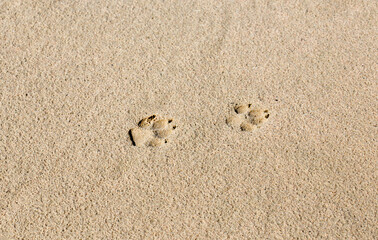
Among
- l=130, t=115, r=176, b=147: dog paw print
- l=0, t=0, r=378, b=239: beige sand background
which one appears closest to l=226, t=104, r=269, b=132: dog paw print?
→ l=0, t=0, r=378, b=239: beige sand background

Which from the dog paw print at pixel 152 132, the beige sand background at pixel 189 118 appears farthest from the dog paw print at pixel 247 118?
the dog paw print at pixel 152 132

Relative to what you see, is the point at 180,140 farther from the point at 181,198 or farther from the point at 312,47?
the point at 312,47

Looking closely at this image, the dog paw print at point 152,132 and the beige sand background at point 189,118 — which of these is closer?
the beige sand background at point 189,118

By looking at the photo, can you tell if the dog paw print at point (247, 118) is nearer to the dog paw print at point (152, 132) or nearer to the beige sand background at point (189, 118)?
the beige sand background at point (189, 118)

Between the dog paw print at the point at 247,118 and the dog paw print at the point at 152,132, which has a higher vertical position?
the dog paw print at the point at 152,132

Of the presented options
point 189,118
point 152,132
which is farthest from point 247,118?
point 152,132

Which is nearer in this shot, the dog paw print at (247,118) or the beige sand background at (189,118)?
the beige sand background at (189,118)
